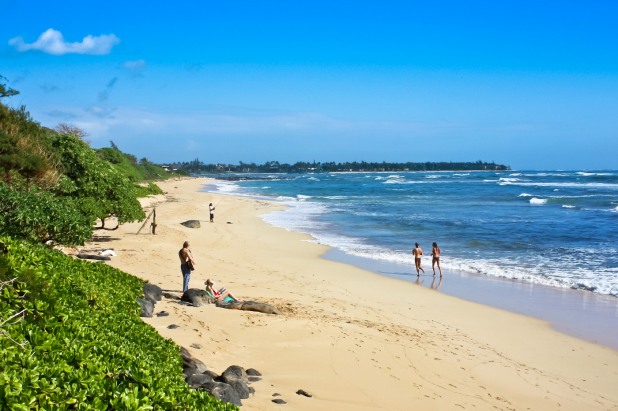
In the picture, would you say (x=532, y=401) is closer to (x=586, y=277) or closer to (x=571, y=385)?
(x=571, y=385)

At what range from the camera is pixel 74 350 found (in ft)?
16.4

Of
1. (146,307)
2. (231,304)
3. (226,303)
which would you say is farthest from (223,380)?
(226,303)

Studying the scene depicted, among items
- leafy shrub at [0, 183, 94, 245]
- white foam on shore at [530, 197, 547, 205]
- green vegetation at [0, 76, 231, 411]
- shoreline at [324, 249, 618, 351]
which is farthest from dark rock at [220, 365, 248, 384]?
white foam on shore at [530, 197, 547, 205]

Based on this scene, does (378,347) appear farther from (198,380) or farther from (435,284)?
(435,284)

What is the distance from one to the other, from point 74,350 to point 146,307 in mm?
5107

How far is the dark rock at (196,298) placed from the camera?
1173 centimetres

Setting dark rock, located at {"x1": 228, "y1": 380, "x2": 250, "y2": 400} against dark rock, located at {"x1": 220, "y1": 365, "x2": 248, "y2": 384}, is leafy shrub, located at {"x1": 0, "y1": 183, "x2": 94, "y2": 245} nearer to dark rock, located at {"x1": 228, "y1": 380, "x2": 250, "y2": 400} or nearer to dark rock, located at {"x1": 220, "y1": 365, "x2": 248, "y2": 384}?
dark rock, located at {"x1": 220, "y1": 365, "x2": 248, "y2": 384}

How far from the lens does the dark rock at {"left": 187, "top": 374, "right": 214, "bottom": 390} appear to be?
6.45 meters

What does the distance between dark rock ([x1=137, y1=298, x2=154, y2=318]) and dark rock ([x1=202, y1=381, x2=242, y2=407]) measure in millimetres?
3551

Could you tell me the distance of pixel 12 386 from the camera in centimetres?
392

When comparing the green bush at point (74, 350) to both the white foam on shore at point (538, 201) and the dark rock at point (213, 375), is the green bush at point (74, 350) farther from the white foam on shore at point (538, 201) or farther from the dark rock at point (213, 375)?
the white foam on shore at point (538, 201)

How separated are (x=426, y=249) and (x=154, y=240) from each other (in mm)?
11115

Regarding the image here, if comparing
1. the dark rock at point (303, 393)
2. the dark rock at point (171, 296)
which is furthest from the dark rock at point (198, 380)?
the dark rock at point (171, 296)

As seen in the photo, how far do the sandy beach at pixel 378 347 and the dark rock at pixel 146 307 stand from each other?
186 millimetres
